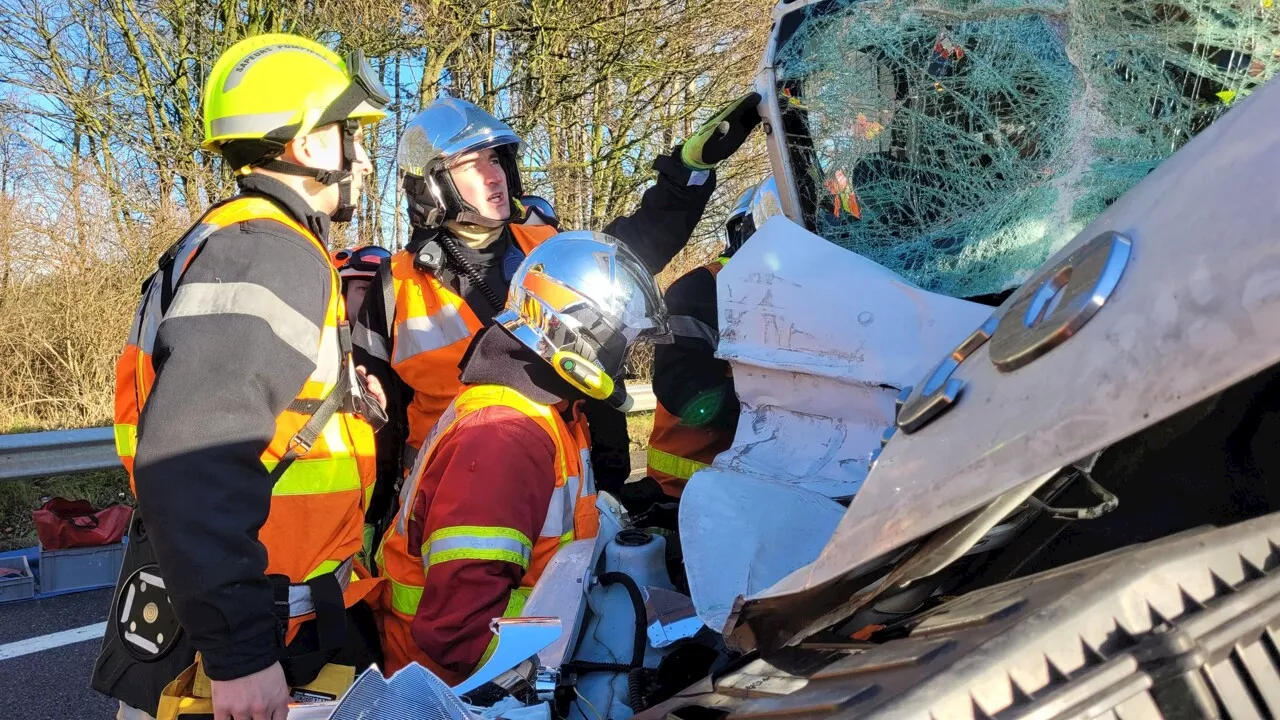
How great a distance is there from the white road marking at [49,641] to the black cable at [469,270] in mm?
2339

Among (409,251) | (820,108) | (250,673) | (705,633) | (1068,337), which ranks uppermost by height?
(820,108)

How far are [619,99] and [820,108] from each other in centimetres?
1015

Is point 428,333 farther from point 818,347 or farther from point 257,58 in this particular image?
point 818,347

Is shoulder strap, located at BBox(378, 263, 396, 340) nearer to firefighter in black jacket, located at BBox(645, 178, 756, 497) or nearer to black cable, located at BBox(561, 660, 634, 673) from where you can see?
firefighter in black jacket, located at BBox(645, 178, 756, 497)

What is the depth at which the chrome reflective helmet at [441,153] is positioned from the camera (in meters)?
3.58

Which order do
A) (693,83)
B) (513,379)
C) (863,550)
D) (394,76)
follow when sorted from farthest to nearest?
(394,76) < (693,83) < (513,379) < (863,550)

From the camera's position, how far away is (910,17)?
6.00ft

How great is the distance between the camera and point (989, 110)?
1.74m

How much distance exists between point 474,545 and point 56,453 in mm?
4836

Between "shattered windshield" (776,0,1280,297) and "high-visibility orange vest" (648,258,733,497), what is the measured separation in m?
1.24

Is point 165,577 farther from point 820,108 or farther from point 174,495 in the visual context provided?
point 820,108

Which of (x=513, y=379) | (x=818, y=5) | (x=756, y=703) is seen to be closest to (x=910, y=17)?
(x=818, y=5)

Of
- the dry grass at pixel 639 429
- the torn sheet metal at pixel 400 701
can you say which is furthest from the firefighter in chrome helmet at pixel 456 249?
the dry grass at pixel 639 429

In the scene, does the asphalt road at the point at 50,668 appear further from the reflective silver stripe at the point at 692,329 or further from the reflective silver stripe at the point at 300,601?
the reflective silver stripe at the point at 692,329
